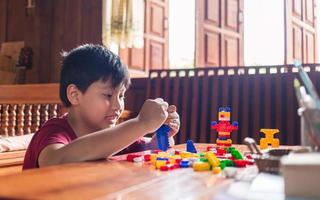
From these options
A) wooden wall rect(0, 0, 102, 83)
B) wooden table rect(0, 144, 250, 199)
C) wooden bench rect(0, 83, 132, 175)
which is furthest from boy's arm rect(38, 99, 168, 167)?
wooden wall rect(0, 0, 102, 83)

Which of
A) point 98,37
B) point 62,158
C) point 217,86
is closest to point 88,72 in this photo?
point 62,158

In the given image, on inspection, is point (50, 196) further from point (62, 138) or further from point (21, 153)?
point (21, 153)

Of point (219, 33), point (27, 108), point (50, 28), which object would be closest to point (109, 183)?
point (27, 108)

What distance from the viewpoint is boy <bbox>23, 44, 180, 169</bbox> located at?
896 mm

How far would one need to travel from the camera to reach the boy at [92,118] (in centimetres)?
90

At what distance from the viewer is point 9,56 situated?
16.0 feet

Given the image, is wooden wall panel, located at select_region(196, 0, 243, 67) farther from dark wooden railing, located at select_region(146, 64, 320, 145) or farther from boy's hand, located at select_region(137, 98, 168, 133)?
boy's hand, located at select_region(137, 98, 168, 133)

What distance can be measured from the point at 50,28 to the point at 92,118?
3.88 metres

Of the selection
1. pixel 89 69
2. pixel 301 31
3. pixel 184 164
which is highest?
pixel 301 31

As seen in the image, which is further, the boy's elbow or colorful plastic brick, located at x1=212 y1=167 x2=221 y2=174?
the boy's elbow

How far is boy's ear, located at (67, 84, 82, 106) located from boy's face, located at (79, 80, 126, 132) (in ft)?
0.06

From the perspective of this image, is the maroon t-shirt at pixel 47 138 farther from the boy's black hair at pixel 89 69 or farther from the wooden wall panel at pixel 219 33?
the wooden wall panel at pixel 219 33

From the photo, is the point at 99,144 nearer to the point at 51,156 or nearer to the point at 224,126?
the point at 51,156

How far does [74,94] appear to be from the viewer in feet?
4.04
